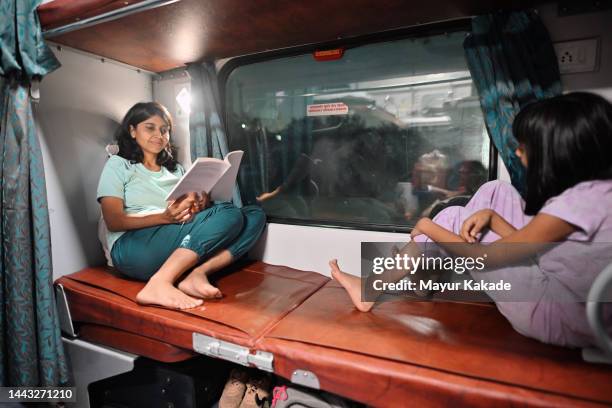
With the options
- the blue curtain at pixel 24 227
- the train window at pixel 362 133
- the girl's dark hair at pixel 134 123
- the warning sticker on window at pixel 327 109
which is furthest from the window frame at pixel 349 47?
the blue curtain at pixel 24 227

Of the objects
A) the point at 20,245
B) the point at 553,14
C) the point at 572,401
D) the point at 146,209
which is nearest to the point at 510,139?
the point at 553,14

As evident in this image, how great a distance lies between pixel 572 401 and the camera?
3.14 feet

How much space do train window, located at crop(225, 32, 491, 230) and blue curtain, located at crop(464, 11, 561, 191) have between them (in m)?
0.18

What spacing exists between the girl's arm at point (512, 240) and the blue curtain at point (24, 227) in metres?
1.86

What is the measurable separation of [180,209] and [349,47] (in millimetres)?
1339

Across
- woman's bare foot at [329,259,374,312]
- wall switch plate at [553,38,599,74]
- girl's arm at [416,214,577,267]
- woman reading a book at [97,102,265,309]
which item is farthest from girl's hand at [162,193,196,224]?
wall switch plate at [553,38,599,74]

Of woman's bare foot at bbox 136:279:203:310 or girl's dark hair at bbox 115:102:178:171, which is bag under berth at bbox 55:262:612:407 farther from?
girl's dark hair at bbox 115:102:178:171

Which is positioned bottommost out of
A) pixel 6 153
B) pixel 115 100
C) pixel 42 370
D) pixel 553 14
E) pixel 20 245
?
pixel 42 370

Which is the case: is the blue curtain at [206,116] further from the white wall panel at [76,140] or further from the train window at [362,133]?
the white wall panel at [76,140]

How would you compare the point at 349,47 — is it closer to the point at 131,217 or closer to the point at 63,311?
the point at 131,217

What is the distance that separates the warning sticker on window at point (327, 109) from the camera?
88.0 inches

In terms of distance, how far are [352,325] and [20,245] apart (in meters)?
1.63

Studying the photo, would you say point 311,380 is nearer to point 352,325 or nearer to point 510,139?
point 352,325

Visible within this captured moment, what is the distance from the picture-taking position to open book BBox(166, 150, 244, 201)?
1.71m
